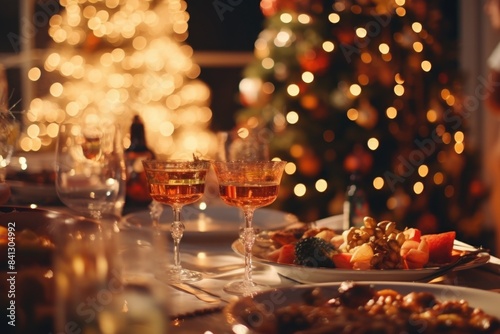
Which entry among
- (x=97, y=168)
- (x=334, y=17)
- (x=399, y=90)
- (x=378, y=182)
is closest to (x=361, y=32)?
(x=334, y=17)

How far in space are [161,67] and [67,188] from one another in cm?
511

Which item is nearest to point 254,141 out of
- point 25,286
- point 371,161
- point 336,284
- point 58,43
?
point 336,284

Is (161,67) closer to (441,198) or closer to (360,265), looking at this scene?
(441,198)

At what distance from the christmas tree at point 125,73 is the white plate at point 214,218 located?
176 inches

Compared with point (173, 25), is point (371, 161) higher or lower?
lower

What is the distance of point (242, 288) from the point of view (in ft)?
3.91

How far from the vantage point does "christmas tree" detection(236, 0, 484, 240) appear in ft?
14.6

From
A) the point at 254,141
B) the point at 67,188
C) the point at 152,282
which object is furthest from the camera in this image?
the point at 254,141

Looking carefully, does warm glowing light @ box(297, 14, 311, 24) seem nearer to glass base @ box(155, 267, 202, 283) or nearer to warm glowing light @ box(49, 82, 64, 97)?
warm glowing light @ box(49, 82, 64, 97)

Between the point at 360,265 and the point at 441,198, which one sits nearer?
the point at 360,265

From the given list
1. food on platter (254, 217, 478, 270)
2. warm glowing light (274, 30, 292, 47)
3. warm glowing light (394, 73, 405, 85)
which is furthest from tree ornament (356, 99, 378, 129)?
food on platter (254, 217, 478, 270)

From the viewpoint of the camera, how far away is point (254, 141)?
218 centimetres

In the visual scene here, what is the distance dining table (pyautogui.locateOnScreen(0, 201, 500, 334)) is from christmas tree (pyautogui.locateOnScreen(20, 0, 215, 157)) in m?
4.58

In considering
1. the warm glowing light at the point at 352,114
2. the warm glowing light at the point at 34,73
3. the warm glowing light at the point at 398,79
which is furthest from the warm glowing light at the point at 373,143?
the warm glowing light at the point at 34,73
